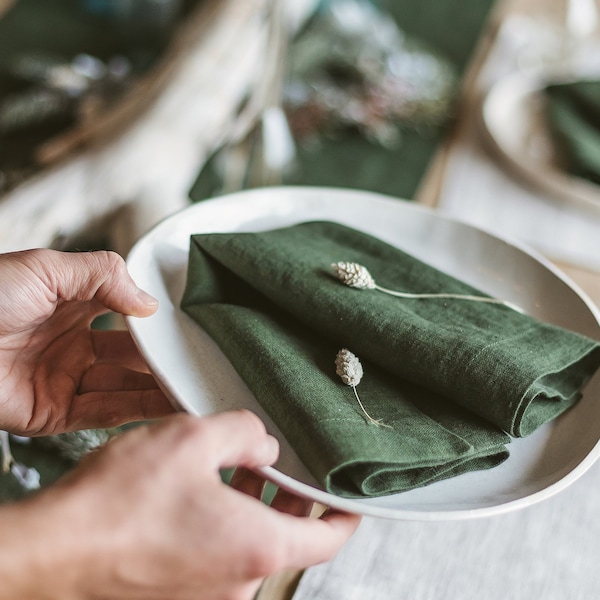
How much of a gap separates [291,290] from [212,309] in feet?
0.23

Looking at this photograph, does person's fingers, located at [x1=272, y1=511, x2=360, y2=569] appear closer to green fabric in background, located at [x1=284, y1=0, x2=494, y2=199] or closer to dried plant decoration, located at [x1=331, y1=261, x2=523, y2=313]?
dried plant decoration, located at [x1=331, y1=261, x2=523, y2=313]

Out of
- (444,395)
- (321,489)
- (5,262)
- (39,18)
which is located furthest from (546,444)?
(39,18)

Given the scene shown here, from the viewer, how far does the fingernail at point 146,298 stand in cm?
56

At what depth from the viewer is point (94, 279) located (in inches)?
22.1

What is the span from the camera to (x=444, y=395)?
1.72 feet

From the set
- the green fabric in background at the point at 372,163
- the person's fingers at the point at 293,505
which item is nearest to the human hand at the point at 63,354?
the person's fingers at the point at 293,505

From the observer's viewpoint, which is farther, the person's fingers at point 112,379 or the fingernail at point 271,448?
the person's fingers at point 112,379

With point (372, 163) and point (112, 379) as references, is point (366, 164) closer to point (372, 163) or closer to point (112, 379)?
point (372, 163)

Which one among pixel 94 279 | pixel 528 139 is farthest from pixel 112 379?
pixel 528 139

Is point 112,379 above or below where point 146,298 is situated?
below

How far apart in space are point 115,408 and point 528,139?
78cm

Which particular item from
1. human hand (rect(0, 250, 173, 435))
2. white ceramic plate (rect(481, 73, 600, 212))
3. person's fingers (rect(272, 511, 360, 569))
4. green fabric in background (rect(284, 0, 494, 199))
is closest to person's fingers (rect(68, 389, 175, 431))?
human hand (rect(0, 250, 173, 435))

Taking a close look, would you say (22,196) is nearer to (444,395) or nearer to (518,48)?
(444,395)

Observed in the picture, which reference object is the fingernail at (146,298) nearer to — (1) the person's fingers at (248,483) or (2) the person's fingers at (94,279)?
(2) the person's fingers at (94,279)
